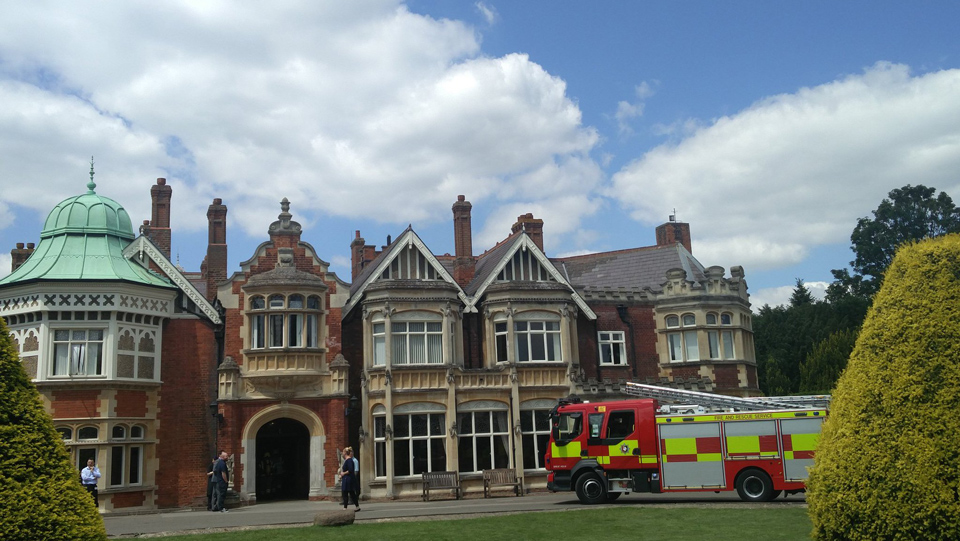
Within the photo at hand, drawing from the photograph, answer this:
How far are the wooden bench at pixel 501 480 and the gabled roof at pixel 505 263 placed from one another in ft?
21.3

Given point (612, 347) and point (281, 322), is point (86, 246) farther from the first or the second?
point (612, 347)

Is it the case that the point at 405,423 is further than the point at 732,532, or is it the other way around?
the point at 405,423

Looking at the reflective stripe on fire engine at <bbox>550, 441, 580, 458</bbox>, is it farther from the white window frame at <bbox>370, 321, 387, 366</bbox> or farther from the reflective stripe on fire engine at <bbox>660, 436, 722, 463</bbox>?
the white window frame at <bbox>370, 321, 387, 366</bbox>

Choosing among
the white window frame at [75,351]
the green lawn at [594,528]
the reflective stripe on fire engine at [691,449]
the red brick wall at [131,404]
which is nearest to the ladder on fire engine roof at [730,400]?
the reflective stripe on fire engine at [691,449]

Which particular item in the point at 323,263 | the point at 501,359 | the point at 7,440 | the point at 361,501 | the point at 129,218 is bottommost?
the point at 361,501

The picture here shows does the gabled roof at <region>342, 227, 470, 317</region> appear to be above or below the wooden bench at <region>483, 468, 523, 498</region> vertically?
above

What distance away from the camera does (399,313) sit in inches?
1200

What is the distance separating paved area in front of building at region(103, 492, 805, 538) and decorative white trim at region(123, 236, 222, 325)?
6.88 metres

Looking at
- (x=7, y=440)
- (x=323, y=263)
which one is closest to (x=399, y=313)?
(x=323, y=263)

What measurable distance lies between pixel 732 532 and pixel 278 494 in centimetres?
2021

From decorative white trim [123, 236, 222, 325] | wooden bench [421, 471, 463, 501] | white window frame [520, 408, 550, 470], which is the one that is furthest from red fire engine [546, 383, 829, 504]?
decorative white trim [123, 236, 222, 325]

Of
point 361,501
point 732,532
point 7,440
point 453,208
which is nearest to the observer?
point 7,440

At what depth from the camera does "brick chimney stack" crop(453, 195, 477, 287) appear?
3444cm

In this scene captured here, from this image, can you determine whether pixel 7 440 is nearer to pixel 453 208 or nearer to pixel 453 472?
pixel 453 472
